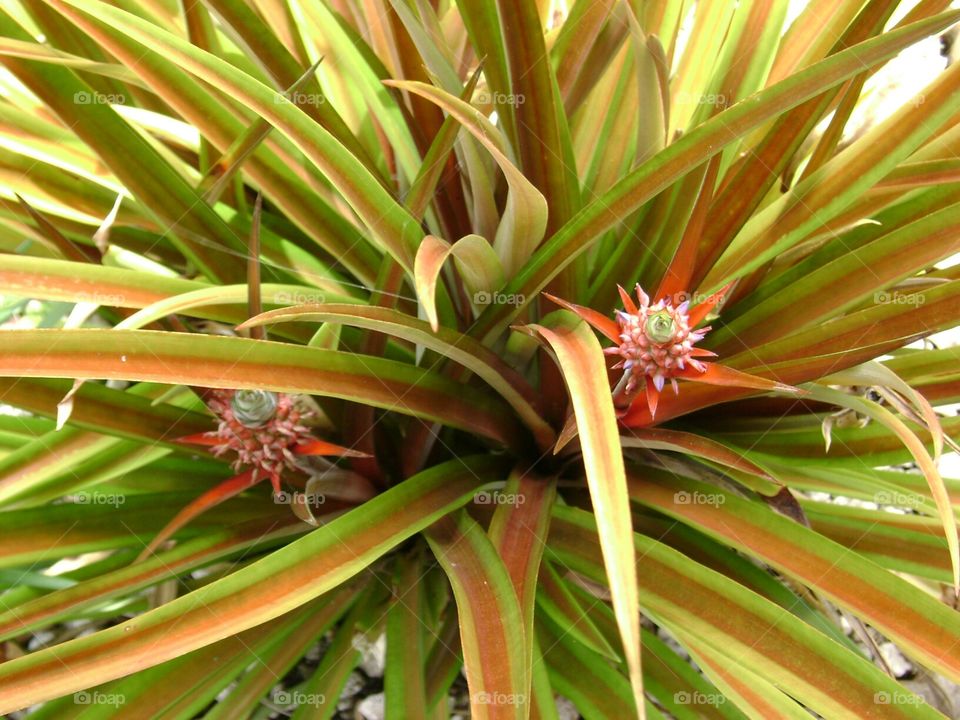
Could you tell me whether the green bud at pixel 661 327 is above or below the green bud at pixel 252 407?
below

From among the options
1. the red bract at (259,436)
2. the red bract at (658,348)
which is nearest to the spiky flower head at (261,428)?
the red bract at (259,436)

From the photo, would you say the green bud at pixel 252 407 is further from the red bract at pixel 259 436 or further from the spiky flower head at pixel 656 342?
the spiky flower head at pixel 656 342

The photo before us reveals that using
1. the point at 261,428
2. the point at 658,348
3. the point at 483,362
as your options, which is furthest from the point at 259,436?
the point at 658,348

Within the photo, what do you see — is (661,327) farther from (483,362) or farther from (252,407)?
(252,407)

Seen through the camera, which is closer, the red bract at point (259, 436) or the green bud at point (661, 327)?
the green bud at point (661, 327)

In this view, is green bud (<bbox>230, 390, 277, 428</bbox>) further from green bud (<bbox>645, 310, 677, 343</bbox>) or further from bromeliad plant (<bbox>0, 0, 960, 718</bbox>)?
green bud (<bbox>645, 310, 677, 343</bbox>)

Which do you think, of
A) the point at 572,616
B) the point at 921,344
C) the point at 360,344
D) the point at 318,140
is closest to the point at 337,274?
the point at 360,344

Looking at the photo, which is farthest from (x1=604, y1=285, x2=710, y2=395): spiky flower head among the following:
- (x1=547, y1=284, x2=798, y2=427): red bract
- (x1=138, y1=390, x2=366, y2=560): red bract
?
(x1=138, y1=390, x2=366, y2=560): red bract
